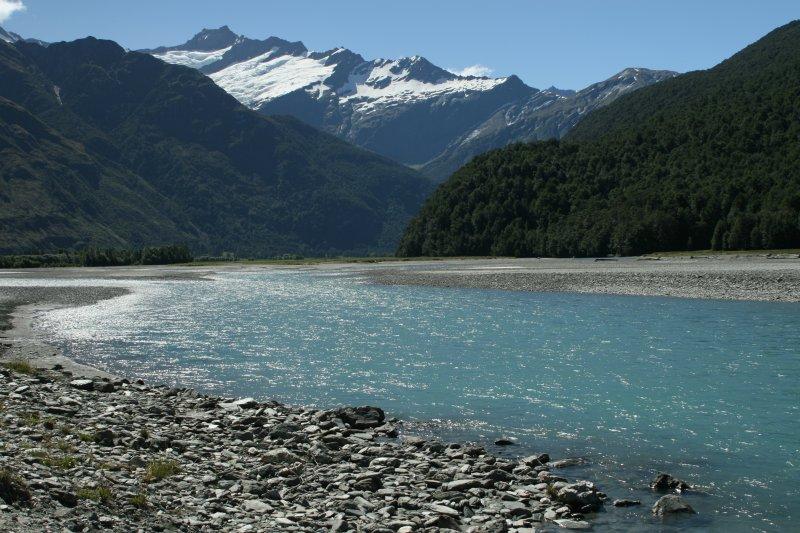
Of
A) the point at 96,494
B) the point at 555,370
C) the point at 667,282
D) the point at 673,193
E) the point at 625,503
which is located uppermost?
the point at 673,193

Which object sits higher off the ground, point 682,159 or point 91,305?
point 682,159

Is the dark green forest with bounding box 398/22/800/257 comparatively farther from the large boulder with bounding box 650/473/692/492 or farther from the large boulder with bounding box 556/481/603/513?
the large boulder with bounding box 556/481/603/513

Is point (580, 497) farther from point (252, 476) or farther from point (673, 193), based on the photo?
point (673, 193)

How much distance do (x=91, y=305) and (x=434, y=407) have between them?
52129mm

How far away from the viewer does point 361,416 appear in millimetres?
21125

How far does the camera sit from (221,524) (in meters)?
12.6

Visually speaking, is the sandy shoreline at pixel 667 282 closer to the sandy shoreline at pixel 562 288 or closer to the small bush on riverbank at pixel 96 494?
the sandy shoreline at pixel 562 288

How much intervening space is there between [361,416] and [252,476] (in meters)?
5.94

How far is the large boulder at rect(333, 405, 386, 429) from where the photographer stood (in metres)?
20.7

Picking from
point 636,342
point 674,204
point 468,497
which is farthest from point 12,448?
point 674,204

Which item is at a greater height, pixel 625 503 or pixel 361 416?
pixel 361 416

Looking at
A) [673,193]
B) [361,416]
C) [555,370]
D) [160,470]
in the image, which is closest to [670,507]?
[361,416]

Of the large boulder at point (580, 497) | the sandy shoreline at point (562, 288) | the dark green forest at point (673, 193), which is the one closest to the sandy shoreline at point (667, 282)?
the sandy shoreline at point (562, 288)

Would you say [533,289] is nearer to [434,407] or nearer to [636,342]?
[636,342]
